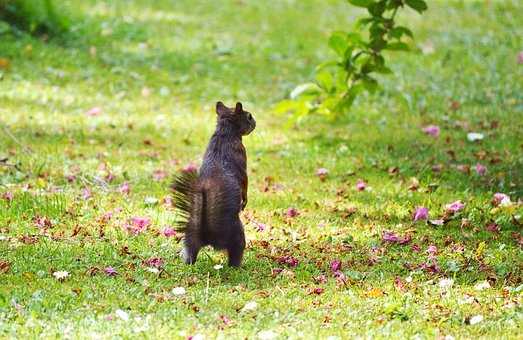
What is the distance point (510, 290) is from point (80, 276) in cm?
241

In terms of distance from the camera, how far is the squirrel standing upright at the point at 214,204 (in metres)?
5.34

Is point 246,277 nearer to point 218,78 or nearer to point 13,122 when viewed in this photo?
point 13,122

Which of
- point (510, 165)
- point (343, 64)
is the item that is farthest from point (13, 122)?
point (510, 165)

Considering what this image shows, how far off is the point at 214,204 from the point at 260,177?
245 centimetres

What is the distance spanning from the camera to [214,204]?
5.33 meters

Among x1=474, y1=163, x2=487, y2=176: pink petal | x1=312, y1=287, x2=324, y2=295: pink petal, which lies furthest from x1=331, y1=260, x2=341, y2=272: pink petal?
x1=474, y1=163, x2=487, y2=176: pink petal

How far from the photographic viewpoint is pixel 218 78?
36.7ft

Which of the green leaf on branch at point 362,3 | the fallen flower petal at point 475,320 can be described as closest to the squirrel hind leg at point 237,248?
the fallen flower petal at point 475,320

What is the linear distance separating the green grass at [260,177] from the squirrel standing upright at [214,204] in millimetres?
184

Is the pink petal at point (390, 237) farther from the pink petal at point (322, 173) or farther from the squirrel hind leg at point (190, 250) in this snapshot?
the pink petal at point (322, 173)

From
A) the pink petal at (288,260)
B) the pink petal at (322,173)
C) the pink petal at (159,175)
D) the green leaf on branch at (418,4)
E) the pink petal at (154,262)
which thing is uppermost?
the green leaf on branch at (418,4)

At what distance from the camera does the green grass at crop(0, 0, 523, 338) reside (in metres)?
4.88

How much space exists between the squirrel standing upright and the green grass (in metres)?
0.18

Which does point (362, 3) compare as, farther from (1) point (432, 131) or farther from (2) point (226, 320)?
(2) point (226, 320)
